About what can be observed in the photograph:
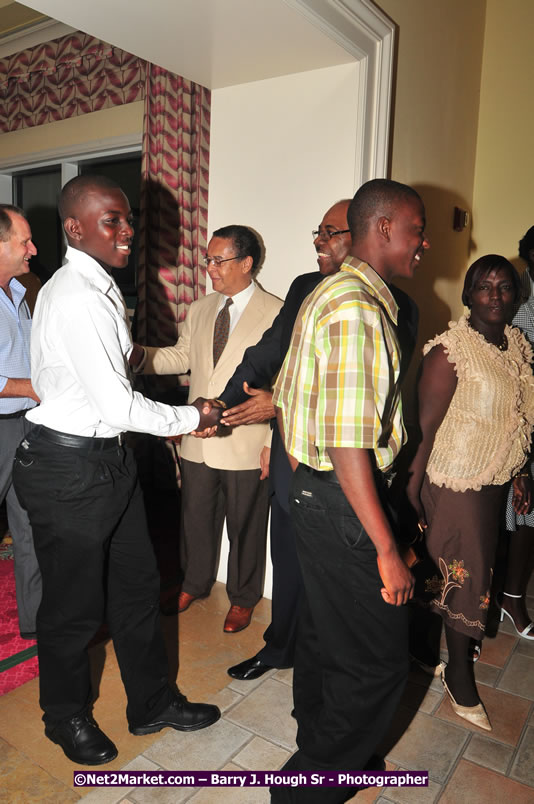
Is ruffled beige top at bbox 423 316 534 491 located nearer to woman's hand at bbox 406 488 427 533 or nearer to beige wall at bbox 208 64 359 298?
woman's hand at bbox 406 488 427 533

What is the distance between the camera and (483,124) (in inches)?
145

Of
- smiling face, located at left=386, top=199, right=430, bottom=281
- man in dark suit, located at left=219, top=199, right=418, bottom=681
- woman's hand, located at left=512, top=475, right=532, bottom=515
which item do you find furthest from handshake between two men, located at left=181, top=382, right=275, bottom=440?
woman's hand, located at left=512, top=475, right=532, bottom=515

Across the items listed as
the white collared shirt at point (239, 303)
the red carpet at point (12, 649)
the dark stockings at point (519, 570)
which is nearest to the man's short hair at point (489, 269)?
the white collared shirt at point (239, 303)

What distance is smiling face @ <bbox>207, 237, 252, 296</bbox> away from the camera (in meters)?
2.53

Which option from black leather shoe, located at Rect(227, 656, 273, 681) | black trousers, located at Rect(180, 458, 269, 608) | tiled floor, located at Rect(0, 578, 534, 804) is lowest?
tiled floor, located at Rect(0, 578, 534, 804)

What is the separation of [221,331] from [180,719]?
150cm

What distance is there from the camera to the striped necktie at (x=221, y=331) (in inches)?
103

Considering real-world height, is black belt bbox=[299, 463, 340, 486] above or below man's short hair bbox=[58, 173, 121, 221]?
below

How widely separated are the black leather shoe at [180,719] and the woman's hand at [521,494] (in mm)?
1526

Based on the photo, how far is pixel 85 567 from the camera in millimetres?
1706

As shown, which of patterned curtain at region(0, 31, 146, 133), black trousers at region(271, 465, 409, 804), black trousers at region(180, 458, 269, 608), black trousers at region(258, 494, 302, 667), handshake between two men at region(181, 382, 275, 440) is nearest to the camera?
black trousers at region(271, 465, 409, 804)

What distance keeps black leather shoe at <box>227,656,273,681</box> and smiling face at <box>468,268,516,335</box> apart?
148 cm

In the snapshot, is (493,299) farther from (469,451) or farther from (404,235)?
(404,235)

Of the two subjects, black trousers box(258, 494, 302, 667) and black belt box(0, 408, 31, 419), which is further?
black belt box(0, 408, 31, 419)
